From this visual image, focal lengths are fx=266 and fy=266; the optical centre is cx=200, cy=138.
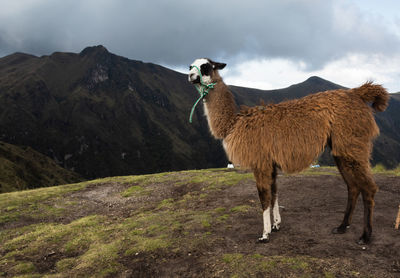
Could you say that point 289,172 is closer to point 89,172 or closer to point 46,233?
point 46,233

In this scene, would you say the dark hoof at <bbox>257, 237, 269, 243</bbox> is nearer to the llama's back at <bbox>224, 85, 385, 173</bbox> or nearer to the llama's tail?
the llama's back at <bbox>224, 85, 385, 173</bbox>

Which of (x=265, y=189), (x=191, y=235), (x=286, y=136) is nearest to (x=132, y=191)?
(x=191, y=235)

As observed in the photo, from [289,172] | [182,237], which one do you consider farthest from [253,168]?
[182,237]

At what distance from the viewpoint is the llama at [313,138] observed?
19.0 feet

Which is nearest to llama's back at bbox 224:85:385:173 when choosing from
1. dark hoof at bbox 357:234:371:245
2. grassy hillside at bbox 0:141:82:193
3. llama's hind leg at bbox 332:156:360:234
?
llama's hind leg at bbox 332:156:360:234

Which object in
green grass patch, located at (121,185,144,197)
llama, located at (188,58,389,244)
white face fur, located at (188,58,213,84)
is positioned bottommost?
green grass patch, located at (121,185,144,197)

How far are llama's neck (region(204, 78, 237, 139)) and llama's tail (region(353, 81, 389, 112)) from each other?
9.77ft

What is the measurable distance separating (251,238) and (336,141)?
3.02 meters

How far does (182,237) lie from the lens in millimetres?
6809

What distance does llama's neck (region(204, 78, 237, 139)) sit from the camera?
6.94 m

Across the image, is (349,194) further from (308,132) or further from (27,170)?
(27,170)

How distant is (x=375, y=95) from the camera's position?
600cm

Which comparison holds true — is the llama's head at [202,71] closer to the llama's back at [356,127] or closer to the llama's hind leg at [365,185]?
the llama's back at [356,127]

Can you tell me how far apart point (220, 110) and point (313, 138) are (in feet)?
7.79
